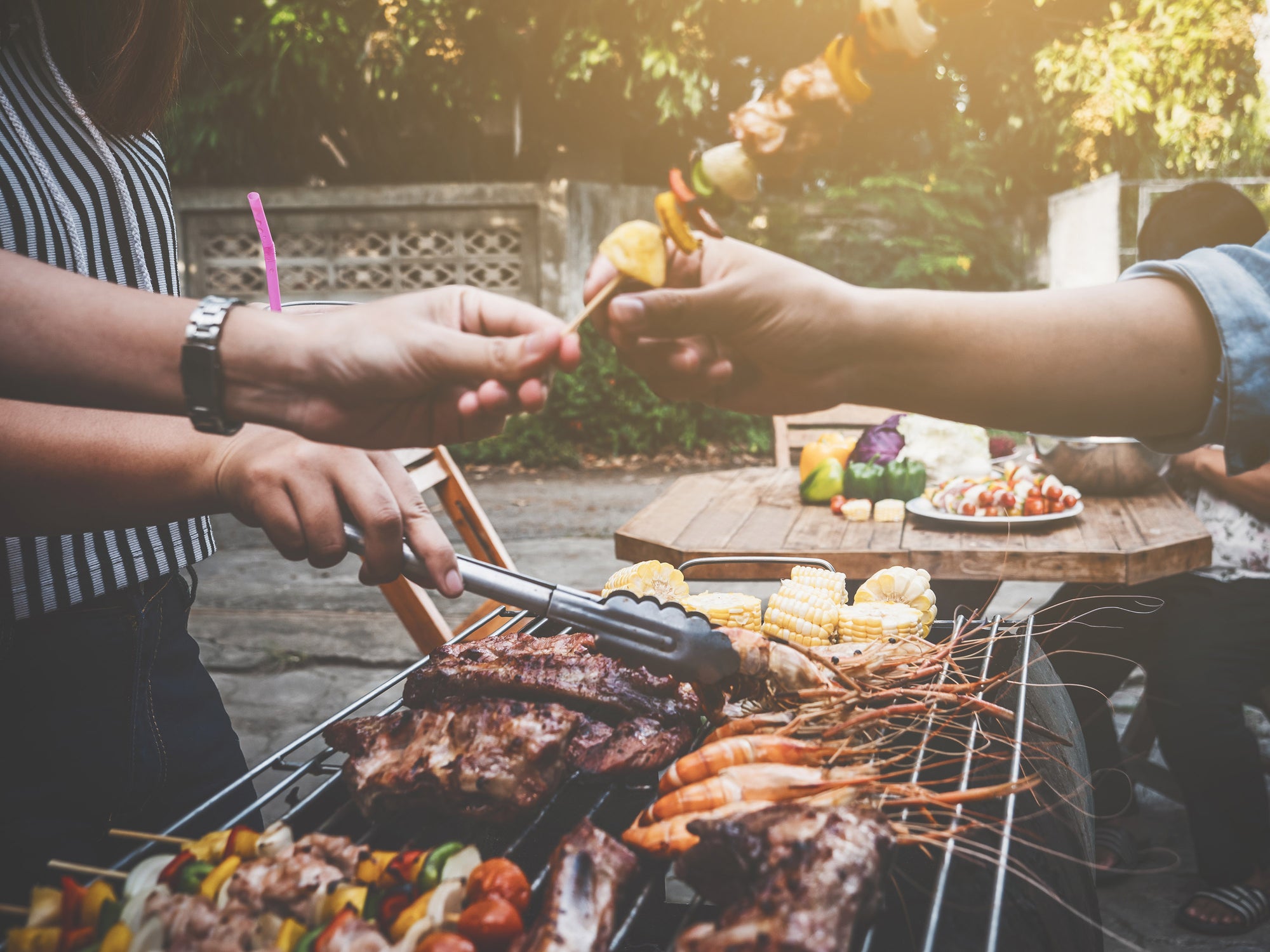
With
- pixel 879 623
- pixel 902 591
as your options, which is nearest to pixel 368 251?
pixel 902 591

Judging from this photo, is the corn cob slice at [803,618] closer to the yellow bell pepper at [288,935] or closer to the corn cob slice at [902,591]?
the corn cob slice at [902,591]

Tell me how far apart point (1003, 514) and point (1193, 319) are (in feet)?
5.36

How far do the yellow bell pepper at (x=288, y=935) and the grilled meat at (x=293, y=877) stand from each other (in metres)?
0.02

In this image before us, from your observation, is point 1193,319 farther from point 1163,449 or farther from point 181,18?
point 181,18

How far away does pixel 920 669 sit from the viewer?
1.84 m

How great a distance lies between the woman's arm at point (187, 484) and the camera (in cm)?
159

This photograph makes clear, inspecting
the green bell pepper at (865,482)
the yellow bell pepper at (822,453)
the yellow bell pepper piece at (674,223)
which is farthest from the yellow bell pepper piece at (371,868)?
the yellow bell pepper at (822,453)

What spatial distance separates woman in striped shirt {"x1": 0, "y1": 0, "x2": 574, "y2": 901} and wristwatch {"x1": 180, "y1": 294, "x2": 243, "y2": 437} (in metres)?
0.35

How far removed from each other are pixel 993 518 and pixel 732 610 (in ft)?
4.56

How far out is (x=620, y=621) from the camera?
166 cm

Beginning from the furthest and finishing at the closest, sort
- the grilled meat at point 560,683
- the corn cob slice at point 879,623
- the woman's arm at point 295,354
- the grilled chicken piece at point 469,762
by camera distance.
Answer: the corn cob slice at point 879,623 → the grilled meat at point 560,683 → the grilled chicken piece at point 469,762 → the woman's arm at point 295,354

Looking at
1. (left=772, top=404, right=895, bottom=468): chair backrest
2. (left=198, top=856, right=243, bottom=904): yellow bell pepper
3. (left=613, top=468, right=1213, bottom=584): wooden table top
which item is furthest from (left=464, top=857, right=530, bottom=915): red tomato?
(left=772, top=404, right=895, bottom=468): chair backrest

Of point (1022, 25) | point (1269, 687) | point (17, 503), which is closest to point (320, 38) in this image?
point (1022, 25)

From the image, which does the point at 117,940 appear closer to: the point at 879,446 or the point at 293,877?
the point at 293,877
